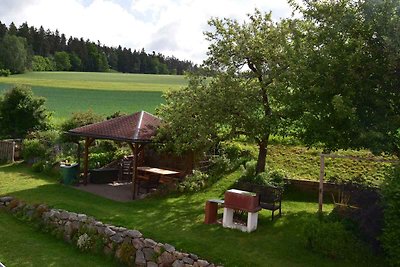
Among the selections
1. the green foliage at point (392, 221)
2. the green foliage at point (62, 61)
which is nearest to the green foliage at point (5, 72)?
the green foliage at point (62, 61)

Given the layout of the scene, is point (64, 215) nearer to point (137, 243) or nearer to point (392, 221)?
point (137, 243)

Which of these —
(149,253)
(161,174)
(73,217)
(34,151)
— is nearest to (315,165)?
(161,174)

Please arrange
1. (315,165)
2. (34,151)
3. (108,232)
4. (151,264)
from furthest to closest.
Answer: (34,151) < (315,165) < (108,232) < (151,264)

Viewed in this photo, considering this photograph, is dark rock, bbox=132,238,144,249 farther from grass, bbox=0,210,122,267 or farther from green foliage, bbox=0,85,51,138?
green foliage, bbox=0,85,51,138

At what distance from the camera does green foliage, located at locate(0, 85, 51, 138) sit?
1080 inches

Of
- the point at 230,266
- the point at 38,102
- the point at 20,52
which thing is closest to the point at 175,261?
the point at 230,266

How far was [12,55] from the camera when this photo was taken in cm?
8344

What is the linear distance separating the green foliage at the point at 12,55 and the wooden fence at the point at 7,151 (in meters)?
63.4

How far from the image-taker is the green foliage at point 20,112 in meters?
27.4

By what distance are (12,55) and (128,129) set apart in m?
73.9

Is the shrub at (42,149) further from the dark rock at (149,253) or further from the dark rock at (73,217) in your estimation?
the dark rock at (149,253)

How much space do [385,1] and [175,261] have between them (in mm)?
8734

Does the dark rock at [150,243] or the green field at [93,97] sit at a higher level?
the green field at [93,97]

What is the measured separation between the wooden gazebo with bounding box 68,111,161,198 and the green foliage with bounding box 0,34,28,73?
71.2 m
